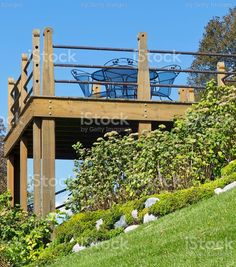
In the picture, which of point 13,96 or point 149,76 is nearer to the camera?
point 149,76

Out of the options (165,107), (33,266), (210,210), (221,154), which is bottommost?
(33,266)

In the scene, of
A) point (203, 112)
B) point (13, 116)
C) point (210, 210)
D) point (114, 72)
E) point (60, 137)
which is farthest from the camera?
point (13, 116)

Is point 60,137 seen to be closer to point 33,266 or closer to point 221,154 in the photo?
point 221,154

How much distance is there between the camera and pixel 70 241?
42.5 feet

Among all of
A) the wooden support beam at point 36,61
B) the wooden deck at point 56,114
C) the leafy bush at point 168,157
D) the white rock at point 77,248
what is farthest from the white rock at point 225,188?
the wooden support beam at point 36,61

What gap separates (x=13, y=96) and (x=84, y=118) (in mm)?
5073

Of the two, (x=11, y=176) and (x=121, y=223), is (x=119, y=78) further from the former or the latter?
(x=121, y=223)

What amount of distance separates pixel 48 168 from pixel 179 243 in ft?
21.3

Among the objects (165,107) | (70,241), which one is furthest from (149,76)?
(70,241)

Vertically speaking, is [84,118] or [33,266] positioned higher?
[84,118]

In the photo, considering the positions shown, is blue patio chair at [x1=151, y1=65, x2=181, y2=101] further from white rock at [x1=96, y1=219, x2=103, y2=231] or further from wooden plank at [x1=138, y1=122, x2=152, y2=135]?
white rock at [x1=96, y1=219, x2=103, y2=231]

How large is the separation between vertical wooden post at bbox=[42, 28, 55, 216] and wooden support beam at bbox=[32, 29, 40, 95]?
0.61ft

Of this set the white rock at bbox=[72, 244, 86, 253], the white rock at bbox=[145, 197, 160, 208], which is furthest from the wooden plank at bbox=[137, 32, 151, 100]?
the white rock at bbox=[72, 244, 86, 253]

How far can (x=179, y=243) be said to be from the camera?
910 cm
